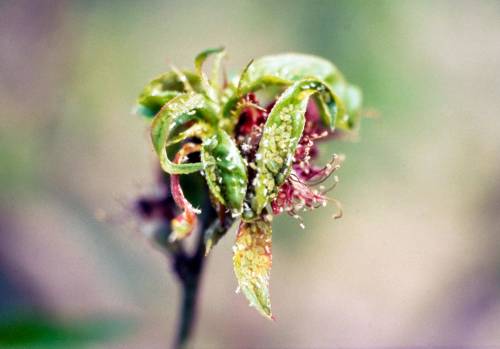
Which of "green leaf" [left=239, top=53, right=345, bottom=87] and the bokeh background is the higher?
"green leaf" [left=239, top=53, right=345, bottom=87]

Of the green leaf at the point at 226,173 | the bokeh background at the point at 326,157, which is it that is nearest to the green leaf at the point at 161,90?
the green leaf at the point at 226,173

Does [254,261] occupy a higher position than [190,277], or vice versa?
[254,261]

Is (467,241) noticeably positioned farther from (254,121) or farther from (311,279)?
(254,121)

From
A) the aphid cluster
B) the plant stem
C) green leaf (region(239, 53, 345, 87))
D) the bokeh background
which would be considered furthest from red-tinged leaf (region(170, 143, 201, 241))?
the bokeh background

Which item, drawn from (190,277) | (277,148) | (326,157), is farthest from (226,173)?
(326,157)

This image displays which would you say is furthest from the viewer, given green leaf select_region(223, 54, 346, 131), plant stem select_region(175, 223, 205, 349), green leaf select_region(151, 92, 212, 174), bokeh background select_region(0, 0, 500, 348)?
bokeh background select_region(0, 0, 500, 348)

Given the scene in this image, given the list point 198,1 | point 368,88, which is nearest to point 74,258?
point 198,1

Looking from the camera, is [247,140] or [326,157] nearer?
[247,140]

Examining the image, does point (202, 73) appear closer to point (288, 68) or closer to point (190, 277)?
point (288, 68)

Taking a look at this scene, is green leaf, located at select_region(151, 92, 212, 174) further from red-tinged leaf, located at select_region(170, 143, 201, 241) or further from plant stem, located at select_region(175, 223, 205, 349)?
plant stem, located at select_region(175, 223, 205, 349)
